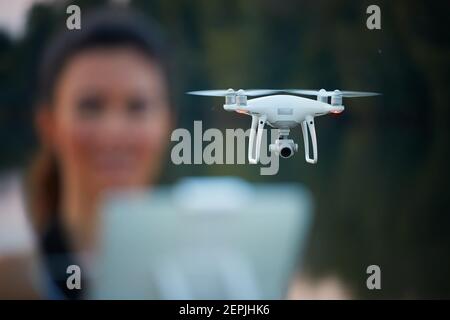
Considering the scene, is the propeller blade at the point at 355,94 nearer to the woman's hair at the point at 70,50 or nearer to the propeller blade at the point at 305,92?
the propeller blade at the point at 305,92

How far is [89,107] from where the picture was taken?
9.25 ft

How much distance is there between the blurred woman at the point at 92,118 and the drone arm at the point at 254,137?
0.79 ft

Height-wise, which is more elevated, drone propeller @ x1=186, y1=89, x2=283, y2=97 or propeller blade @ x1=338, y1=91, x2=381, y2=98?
drone propeller @ x1=186, y1=89, x2=283, y2=97

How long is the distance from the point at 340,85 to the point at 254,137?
0.99 feet

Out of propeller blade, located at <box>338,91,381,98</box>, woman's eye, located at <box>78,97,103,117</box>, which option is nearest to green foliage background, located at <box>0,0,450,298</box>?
propeller blade, located at <box>338,91,381,98</box>

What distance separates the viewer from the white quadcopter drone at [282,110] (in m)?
2.66

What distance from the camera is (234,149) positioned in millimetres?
2746

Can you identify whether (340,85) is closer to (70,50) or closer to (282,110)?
(282,110)

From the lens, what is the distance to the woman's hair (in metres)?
2.78

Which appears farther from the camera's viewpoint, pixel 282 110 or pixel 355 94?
pixel 355 94

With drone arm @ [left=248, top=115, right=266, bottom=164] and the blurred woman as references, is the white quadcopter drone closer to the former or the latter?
drone arm @ [left=248, top=115, right=266, bottom=164]

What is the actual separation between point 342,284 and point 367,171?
1.16 feet

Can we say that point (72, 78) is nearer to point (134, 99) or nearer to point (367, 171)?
point (134, 99)

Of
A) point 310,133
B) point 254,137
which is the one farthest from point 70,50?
point 310,133
